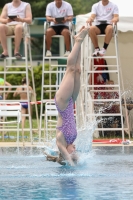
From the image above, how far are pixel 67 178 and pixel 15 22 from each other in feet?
23.7

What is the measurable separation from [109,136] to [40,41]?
96.7 feet

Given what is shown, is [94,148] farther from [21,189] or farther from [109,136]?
[21,189]

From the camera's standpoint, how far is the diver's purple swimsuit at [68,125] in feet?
31.3

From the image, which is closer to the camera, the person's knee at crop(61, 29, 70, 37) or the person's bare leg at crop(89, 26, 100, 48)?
the person's knee at crop(61, 29, 70, 37)

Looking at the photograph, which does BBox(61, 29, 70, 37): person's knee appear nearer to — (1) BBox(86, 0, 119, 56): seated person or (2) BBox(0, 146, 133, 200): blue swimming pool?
(1) BBox(86, 0, 119, 56): seated person

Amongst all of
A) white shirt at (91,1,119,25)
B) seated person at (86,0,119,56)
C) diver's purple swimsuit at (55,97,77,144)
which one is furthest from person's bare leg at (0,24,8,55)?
diver's purple swimsuit at (55,97,77,144)

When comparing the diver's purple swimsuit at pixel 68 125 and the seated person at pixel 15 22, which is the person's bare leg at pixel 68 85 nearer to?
the diver's purple swimsuit at pixel 68 125

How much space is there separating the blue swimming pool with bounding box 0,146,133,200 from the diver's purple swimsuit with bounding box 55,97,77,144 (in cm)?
45

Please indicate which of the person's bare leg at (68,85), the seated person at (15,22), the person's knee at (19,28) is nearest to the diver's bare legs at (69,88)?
the person's bare leg at (68,85)

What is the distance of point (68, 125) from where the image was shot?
957 centimetres

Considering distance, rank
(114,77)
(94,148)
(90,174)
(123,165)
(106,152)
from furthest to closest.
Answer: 1. (114,77)
2. (94,148)
3. (106,152)
4. (123,165)
5. (90,174)

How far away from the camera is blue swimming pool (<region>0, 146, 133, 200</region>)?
7.02 metres

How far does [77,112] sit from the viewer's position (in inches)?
592

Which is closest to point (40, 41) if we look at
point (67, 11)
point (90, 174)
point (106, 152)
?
point (67, 11)
